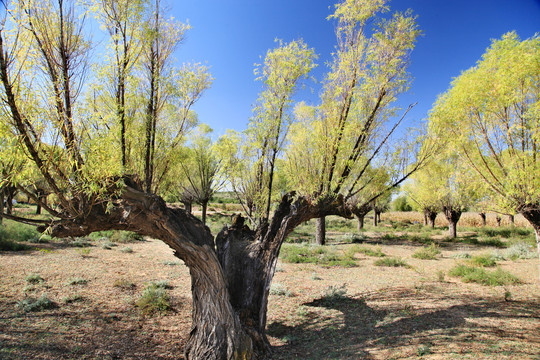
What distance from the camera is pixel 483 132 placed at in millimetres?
7645

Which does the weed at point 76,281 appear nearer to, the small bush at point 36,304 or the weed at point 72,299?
the weed at point 72,299

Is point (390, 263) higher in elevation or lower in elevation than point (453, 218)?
lower

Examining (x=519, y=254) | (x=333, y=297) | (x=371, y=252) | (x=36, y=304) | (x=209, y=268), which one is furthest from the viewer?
(x=371, y=252)

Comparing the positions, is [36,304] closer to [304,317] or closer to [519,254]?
[304,317]

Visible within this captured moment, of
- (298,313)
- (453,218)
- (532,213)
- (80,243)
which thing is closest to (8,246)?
(80,243)

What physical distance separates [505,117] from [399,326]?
20.5 ft

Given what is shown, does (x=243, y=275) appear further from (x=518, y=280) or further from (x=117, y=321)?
(x=518, y=280)

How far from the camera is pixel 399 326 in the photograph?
520 centimetres

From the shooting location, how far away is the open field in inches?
168

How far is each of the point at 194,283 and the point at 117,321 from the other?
215cm

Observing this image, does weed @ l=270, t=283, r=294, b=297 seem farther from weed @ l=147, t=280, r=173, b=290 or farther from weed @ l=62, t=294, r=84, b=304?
weed @ l=62, t=294, r=84, b=304

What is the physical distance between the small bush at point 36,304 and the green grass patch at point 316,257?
8.34 m

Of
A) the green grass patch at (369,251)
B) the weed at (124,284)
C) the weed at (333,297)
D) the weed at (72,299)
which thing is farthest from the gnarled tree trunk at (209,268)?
the green grass patch at (369,251)

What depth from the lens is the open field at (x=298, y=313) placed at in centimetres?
426
